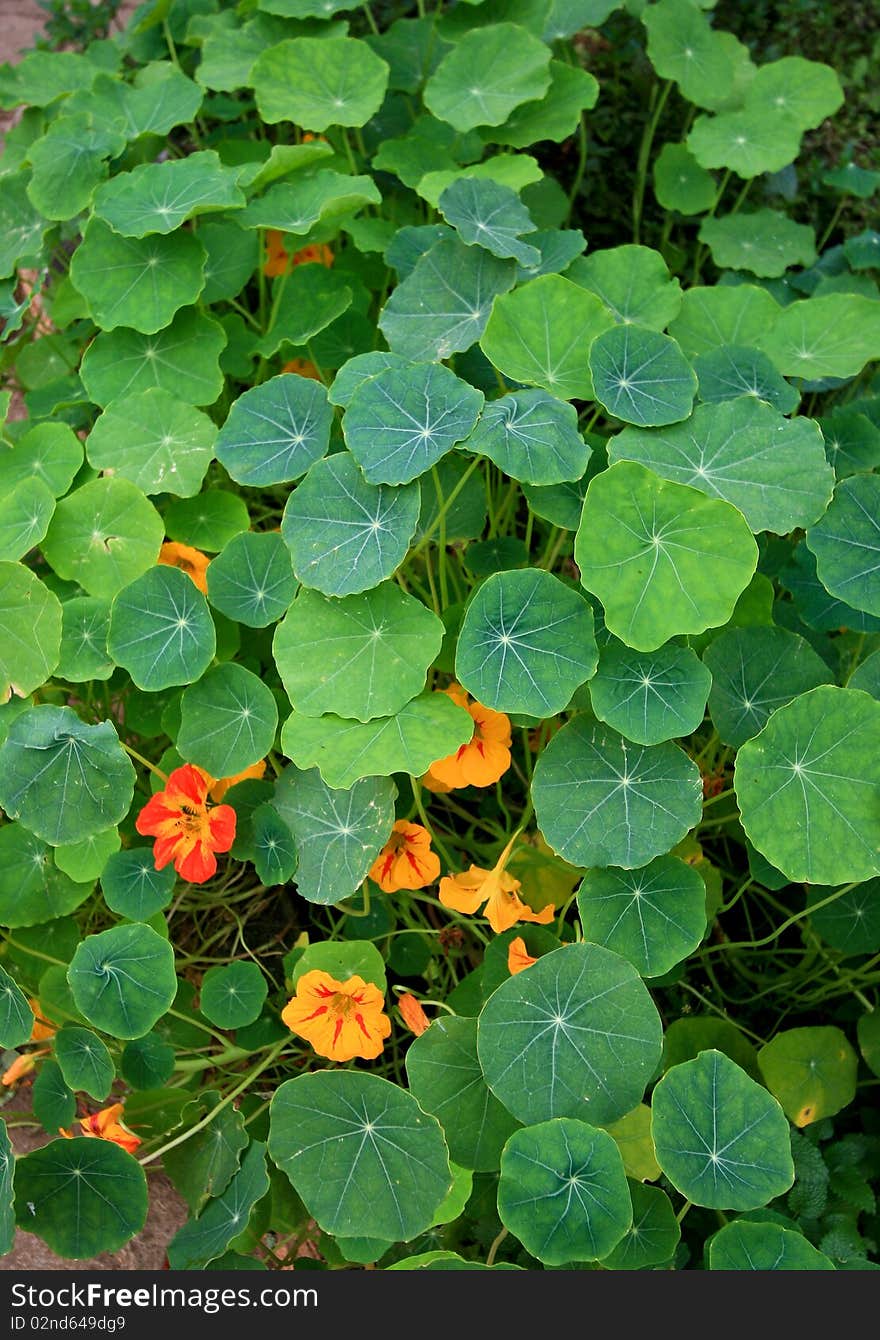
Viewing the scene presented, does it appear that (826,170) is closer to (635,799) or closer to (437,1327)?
(635,799)

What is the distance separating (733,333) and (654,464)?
0.67m

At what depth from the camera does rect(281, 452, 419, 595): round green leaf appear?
1.91 meters

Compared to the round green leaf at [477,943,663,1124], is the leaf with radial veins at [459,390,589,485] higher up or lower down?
higher up

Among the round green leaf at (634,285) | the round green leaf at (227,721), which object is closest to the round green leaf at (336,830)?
the round green leaf at (227,721)

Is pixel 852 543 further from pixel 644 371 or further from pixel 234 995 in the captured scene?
pixel 234 995

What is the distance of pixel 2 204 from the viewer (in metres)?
2.87

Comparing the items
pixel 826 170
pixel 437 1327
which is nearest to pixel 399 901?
pixel 437 1327

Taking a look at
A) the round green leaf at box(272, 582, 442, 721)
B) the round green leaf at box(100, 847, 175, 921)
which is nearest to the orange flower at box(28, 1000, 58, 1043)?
the round green leaf at box(100, 847, 175, 921)

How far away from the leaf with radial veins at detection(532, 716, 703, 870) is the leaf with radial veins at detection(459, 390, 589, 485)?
1.36 ft

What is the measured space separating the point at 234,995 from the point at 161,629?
2.20 feet

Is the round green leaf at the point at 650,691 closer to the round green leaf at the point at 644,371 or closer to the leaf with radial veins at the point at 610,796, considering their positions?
the leaf with radial veins at the point at 610,796

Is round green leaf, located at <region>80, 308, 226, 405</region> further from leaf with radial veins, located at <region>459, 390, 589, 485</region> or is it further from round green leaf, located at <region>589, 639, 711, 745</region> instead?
round green leaf, located at <region>589, 639, 711, 745</region>

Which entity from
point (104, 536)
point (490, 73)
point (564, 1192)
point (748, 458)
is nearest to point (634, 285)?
point (748, 458)

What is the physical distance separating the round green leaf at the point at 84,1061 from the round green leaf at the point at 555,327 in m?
1.38
